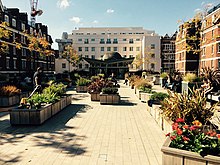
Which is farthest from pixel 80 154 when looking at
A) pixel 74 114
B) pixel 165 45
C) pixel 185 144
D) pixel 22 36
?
pixel 165 45

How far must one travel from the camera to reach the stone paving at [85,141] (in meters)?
4.95

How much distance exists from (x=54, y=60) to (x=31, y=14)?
16397mm

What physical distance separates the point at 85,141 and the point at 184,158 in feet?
11.3

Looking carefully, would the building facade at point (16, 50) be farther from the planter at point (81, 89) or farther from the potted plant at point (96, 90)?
the potted plant at point (96, 90)

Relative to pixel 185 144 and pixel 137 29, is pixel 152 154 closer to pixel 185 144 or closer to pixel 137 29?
pixel 185 144

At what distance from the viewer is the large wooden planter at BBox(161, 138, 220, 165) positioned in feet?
11.7

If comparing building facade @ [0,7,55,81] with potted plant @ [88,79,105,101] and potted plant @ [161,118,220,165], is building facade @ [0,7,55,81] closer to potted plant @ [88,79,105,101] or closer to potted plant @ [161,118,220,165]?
potted plant @ [88,79,105,101]

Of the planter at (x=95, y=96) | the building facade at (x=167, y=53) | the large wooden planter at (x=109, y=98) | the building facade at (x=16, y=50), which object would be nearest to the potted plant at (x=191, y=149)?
the large wooden planter at (x=109, y=98)

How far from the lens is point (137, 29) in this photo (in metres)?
91.0

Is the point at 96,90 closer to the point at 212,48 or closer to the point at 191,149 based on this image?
the point at 191,149

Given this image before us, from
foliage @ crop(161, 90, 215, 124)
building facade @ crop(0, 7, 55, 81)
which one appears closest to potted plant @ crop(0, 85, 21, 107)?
foliage @ crop(161, 90, 215, 124)

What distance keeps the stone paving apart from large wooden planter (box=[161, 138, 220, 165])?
0.97 metres

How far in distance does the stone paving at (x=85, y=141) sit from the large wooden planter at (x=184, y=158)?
3.18 ft

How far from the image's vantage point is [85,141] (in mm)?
6168
